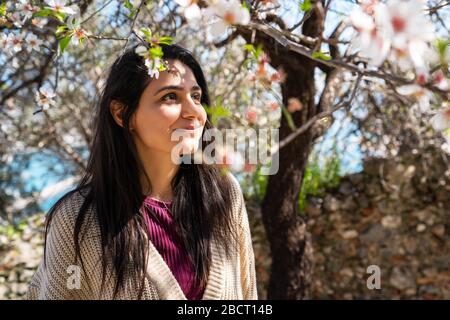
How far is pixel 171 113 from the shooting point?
59.6 inches

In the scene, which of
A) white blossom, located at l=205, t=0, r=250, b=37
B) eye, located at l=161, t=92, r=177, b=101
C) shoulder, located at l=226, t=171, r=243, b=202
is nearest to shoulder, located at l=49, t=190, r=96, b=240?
eye, located at l=161, t=92, r=177, b=101

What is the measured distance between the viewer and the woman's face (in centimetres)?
152

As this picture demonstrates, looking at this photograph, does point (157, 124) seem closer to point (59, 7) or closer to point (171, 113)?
point (171, 113)

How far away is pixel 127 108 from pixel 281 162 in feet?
4.08

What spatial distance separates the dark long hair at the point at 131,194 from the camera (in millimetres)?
1486

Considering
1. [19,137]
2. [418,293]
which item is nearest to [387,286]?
[418,293]

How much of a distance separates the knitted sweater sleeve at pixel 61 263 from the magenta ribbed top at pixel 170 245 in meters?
0.21

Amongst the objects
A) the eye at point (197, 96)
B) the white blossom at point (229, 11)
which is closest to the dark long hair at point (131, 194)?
the eye at point (197, 96)

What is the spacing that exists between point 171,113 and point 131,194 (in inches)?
10.4

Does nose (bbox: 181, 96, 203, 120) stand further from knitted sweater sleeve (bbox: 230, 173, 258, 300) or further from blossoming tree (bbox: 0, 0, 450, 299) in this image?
knitted sweater sleeve (bbox: 230, 173, 258, 300)

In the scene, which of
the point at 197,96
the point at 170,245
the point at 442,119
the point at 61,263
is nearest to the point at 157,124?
the point at 197,96

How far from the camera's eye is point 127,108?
1640mm

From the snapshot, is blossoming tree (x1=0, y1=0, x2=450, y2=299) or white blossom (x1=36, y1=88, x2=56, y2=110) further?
white blossom (x1=36, y1=88, x2=56, y2=110)
